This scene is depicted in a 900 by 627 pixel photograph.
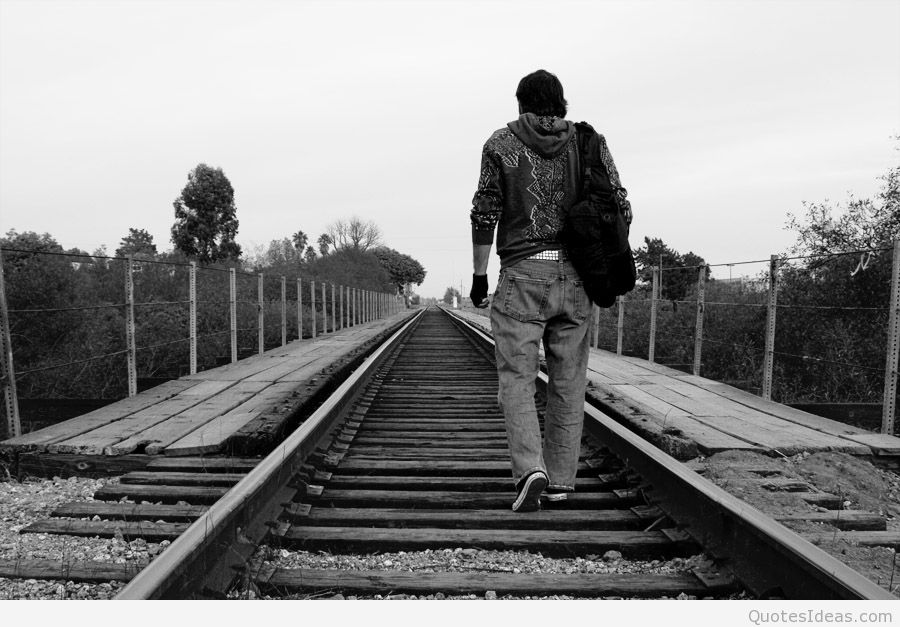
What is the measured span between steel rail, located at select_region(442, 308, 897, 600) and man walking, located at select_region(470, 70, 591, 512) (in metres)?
0.45

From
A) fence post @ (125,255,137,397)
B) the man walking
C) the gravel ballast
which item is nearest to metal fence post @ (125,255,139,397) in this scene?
fence post @ (125,255,137,397)

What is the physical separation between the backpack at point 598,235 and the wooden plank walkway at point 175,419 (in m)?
2.22

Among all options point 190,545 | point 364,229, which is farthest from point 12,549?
point 364,229

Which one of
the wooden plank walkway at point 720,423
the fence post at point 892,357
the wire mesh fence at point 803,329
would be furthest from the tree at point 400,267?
the fence post at point 892,357

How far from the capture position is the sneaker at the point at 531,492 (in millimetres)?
2586

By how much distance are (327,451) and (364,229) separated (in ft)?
314

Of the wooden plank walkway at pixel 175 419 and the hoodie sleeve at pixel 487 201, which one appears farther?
the wooden plank walkway at pixel 175 419

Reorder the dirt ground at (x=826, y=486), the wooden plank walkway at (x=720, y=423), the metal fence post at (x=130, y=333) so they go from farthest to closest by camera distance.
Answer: the metal fence post at (x=130, y=333) → the wooden plank walkway at (x=720, y=423) → the dirt ground at (x=826, y=486)

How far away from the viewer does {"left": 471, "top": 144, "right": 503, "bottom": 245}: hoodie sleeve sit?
266 centimetres

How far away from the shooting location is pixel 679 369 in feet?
30.1

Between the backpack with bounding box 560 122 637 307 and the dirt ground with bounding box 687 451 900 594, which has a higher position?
the backpack with bounding box 560 122 637 307

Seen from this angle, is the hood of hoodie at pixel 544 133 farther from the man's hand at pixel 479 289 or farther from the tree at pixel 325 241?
the tree at pixel 325 241

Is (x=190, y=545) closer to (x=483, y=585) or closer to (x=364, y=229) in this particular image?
(x=483, y=585)

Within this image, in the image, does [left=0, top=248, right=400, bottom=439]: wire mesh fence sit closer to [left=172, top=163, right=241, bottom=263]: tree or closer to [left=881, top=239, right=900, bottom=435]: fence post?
[left=881, top=239, right=900, bottom=435]: fence post
